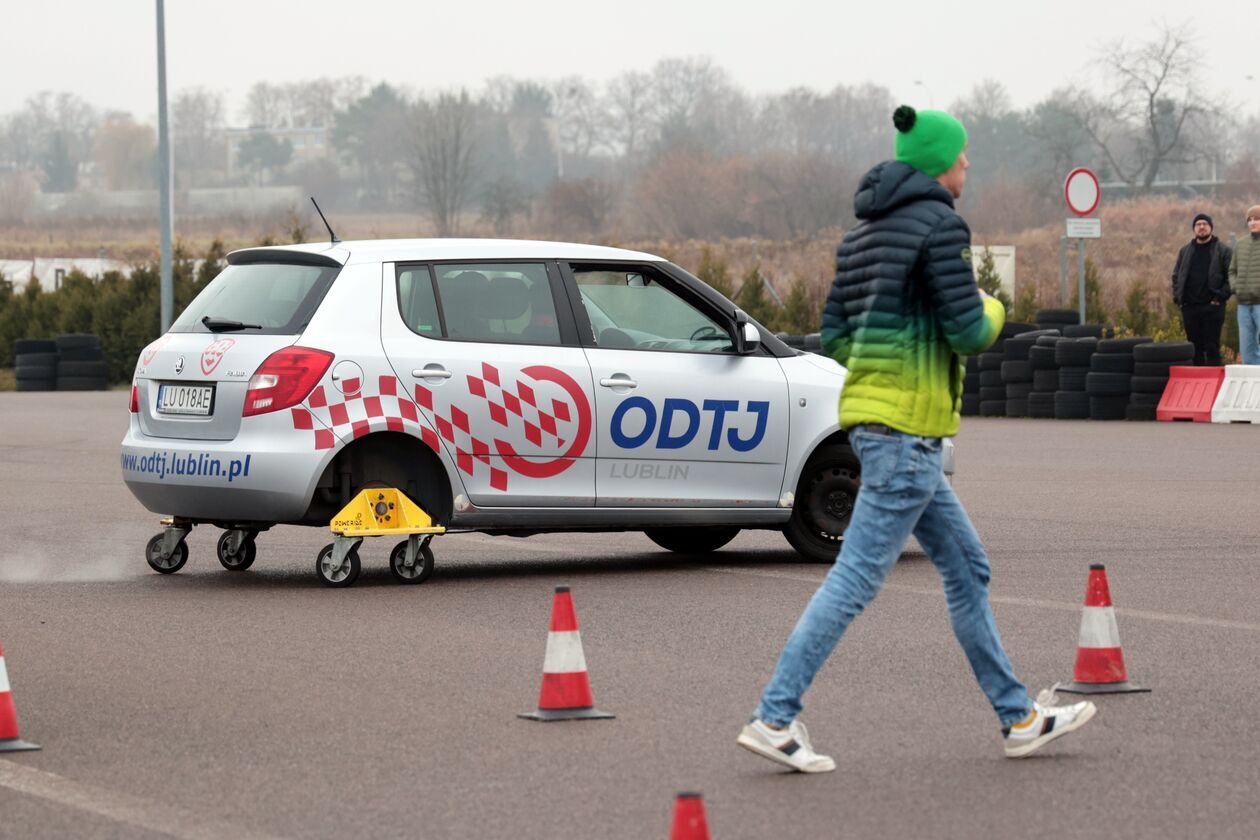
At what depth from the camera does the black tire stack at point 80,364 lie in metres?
39.0

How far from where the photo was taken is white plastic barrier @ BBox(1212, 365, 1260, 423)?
2344cm

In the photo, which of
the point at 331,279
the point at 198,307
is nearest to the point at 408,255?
the point at 331,279

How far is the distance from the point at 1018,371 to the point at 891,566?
20.4m

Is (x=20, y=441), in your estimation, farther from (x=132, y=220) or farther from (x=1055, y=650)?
(x=132, y=220)

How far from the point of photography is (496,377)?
11.0 m

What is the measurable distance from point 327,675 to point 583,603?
2.25 meters

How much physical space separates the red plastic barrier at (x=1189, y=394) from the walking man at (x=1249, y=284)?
0.46m

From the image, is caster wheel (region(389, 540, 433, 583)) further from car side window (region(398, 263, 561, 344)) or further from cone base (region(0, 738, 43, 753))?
cone base (region(0, 738, 43, 753))

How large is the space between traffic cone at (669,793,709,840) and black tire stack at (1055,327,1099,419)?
2132cm

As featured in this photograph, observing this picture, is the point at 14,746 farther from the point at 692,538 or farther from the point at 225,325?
the point at 692,538

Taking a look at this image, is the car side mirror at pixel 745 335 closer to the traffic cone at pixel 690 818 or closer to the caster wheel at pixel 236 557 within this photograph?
the caster wheel at pixel 236 557

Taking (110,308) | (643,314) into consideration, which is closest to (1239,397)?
(643,314)

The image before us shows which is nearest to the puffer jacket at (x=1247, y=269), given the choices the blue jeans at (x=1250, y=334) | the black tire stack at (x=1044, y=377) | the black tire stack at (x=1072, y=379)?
the blue jeans at (x=1250, y=334)

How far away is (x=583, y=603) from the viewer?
10070 mm
